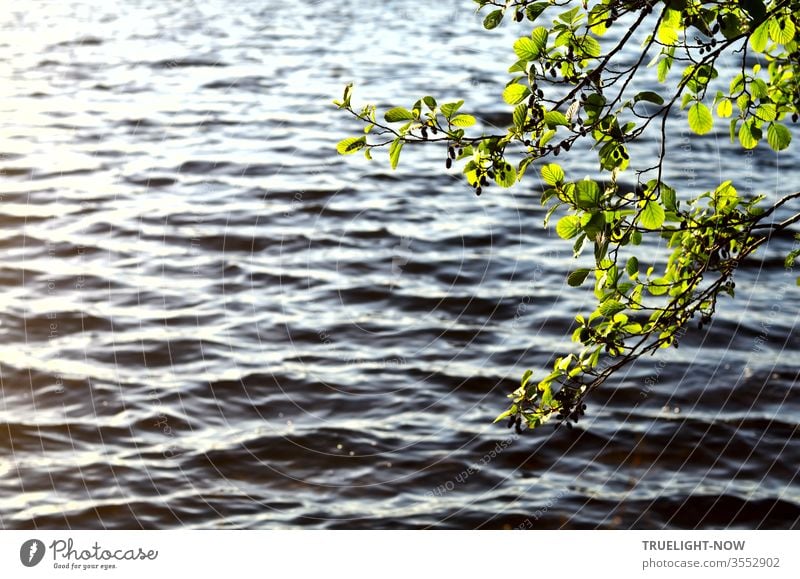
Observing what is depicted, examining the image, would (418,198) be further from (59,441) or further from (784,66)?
(784,66)

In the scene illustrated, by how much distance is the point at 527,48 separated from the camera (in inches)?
128

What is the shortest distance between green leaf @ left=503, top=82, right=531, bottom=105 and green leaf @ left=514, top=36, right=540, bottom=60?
4.1 inches

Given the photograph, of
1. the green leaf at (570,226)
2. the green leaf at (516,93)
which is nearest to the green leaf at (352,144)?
the green leaf at (516,93)

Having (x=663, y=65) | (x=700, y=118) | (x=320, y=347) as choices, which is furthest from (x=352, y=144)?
(x=320, y=347)

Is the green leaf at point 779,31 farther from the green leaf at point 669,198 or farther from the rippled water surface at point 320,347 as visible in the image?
the rippled water surface at point 320,347

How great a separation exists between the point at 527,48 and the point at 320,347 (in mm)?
5710

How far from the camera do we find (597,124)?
3277 millimetres

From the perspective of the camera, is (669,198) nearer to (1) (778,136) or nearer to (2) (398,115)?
(1) (778,136)

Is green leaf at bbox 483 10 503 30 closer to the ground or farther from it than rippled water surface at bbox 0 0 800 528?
farther from it

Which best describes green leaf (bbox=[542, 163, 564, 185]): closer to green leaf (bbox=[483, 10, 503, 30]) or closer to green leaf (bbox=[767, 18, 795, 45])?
green leaf (bbox=[483, 10, 503, 30])

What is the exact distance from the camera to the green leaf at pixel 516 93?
321 cm
